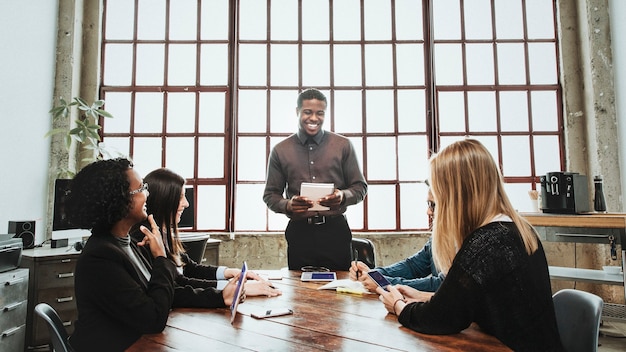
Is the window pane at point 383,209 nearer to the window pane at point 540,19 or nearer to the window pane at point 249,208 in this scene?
the window pane at point 249,208

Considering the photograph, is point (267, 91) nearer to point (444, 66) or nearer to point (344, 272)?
point (444, 66)

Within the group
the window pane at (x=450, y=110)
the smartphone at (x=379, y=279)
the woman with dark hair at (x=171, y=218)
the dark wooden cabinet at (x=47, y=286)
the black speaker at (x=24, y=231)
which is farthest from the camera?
the window pane at (x=450, y=110)

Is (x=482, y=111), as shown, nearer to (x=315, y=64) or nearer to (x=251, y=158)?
(x=315, y=64)

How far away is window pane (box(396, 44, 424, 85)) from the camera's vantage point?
4539mm

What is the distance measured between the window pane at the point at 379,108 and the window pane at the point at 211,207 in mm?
1931

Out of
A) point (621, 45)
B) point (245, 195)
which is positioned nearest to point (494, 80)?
point (621, 45)

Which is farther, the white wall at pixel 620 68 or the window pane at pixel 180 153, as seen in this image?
the window pane at pixel 180 153

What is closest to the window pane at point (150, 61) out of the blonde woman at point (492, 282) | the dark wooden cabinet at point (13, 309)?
the dark wooden cabinet at point (13, 309)

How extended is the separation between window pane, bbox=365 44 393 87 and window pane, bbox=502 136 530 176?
5.20 feet

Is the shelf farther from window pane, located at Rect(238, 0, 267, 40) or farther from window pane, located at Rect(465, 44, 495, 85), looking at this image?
window pane, located at Rect(238, 0, 267, 40)

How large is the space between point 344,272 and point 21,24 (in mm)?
3815

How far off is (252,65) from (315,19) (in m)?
0.95

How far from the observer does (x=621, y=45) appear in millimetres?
3977

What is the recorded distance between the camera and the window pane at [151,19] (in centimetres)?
459
